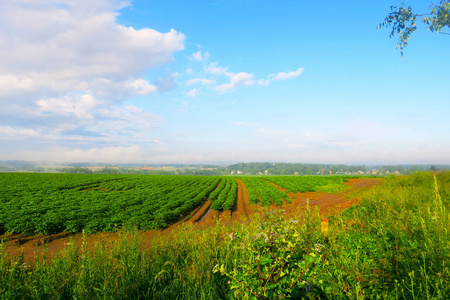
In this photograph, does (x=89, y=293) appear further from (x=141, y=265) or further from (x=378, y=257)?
(x=378, y=257)

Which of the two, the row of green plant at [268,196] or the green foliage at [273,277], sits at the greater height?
the green foliage at [273,277]

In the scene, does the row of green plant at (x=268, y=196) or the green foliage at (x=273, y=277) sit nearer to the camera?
the green foliage at (x=273, y=277)

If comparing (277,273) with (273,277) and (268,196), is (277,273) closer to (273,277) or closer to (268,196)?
(273,277)

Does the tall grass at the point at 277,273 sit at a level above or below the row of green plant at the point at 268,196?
above

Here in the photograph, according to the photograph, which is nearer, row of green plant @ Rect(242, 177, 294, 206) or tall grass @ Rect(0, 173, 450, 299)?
tall grass @ Rect(0, 173, 450, 299)

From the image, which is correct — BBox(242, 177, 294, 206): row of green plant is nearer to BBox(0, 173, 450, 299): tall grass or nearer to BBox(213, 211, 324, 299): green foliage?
BBox(0, 173, 450, 299): tall grass

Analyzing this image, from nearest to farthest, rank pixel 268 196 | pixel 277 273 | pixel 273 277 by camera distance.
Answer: pixel 273 277
pixel 277 273
pixel 268 196

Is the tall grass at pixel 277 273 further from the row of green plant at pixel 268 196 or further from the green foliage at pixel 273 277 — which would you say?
the row of green plant at pixel 268 196

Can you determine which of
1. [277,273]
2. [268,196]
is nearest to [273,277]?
[277,273]

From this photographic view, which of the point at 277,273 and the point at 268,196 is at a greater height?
→ the point at 277,273

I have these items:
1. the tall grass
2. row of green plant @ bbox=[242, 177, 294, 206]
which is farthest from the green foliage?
row of green plant @ bbox=[242, 177, 294, 206]

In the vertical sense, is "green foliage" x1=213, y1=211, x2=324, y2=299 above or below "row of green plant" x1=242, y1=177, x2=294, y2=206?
above

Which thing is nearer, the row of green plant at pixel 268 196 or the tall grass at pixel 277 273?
the tall grass at pixel 277 273

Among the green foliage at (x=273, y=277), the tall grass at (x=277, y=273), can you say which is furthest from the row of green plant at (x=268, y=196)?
the green foliage at (x=273, y=277)
